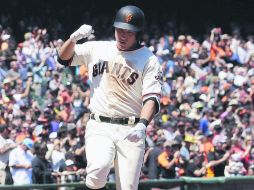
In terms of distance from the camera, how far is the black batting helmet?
7168 mm

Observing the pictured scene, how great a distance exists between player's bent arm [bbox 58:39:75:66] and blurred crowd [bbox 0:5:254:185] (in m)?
4.13

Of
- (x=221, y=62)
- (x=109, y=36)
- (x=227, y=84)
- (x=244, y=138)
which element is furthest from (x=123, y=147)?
(x=109, y=36)

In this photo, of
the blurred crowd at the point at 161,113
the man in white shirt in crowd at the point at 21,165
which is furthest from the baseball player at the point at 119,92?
the man in white shirt in crowd at the point at 21,165

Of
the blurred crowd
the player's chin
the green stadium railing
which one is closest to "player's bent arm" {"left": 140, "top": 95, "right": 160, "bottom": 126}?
the player's chin

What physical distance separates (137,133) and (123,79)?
58 cm

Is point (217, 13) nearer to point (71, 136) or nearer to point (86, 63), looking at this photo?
point (71, 136)

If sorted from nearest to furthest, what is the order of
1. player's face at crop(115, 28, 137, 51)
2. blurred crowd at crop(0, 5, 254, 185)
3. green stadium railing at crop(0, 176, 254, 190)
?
player's face at crop(115, 28, 137, 51)
green stadium railing at crop(0, 176, 254, 190)
blurred crowd at crop(0, 5, 254, 185)

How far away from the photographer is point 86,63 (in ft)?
24.5

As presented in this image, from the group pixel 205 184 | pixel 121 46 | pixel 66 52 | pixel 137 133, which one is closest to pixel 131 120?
pixel 137 133

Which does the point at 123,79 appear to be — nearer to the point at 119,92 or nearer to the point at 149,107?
the point at 119,92

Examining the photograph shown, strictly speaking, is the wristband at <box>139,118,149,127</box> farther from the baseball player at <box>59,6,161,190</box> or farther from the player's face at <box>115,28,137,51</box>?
the player's face at <box>115,28,137,51</box>

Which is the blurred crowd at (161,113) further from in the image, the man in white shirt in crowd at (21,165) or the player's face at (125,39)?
the player's face at (125,39)

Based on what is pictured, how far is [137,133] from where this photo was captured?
6.94 meters

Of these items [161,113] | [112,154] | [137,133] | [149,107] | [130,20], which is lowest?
[161,113]
